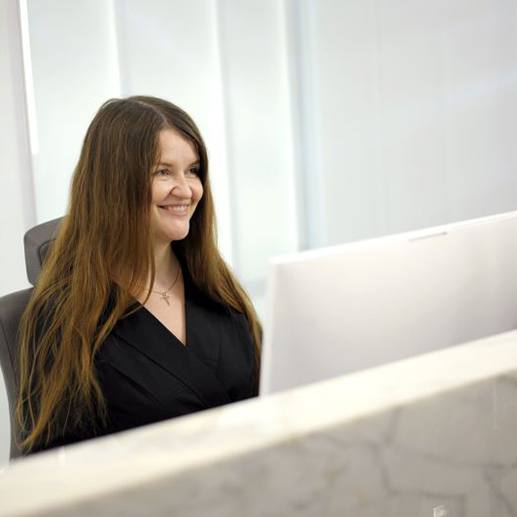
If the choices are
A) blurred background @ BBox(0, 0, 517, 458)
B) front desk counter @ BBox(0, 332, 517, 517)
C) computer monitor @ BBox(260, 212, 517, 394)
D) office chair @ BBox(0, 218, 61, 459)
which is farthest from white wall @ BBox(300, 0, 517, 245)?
front desk counter @ BBox(0, 332, 517, 517)

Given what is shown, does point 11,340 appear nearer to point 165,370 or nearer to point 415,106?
point 165,370

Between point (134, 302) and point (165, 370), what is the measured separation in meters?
0.15

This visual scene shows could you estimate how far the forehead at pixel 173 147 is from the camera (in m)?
1.74

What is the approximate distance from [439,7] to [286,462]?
13.6ft

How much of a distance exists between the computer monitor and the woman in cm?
61

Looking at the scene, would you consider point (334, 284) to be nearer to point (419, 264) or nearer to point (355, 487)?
point (419, 264)

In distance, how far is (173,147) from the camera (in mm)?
1758

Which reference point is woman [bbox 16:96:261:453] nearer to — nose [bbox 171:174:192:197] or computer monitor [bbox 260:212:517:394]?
nose [bbox 171:174:192:197]

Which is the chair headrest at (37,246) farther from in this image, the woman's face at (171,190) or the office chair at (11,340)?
the woman's face at (171,190)

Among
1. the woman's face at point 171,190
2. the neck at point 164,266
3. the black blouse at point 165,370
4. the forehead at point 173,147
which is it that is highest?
the forehead at point 173,147

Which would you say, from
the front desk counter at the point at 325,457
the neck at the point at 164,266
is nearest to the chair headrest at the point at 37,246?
the neck at the point at 164,266

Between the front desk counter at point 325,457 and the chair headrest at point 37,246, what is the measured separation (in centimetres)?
118

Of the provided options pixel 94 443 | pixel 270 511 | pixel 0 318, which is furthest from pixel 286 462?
pixel 0 318

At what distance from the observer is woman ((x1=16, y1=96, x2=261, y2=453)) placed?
1598 mm
